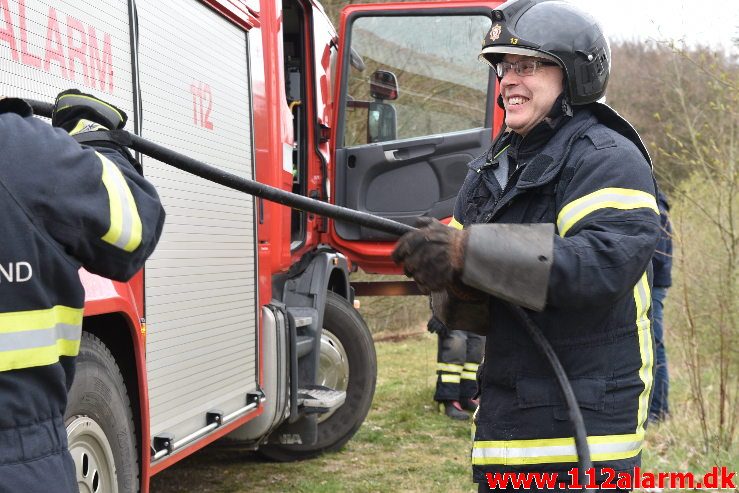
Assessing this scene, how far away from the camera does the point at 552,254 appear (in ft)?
6.98

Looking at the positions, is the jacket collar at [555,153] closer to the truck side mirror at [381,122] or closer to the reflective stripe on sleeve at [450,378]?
the truck side mirror at [381,122]

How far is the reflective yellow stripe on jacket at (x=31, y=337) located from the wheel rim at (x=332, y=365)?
422cm

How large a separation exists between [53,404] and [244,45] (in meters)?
2.92

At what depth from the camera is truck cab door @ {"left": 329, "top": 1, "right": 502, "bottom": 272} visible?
6.50 m

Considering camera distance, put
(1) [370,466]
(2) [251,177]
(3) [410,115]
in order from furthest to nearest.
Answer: (3) [410,115] < (1) [370,466] < (2) [251,177]

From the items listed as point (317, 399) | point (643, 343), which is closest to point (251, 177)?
point (317, 399)

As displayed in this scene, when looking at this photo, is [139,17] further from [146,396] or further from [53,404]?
[53,404]

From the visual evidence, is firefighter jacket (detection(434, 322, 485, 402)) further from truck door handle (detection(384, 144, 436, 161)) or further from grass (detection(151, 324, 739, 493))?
truck door handle (detection(384, 144, 436, 161))

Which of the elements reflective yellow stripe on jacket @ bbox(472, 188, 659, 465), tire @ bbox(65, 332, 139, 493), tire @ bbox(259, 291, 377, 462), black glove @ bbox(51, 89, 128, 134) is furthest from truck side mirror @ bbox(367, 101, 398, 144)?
black glove @ bbox(51, 89, 128, 134)

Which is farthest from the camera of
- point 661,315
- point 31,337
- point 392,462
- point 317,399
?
point 661,315

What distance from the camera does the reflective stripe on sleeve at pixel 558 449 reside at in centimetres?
233

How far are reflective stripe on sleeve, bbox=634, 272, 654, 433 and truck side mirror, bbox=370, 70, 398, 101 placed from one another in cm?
433

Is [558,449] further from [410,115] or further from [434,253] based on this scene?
[410,115]

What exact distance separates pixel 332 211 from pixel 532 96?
25.1 inches
